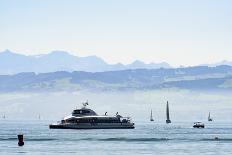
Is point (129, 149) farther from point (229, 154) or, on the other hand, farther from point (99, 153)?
point (229, 154)

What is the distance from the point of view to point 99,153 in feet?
469

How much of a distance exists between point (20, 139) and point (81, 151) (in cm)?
2683

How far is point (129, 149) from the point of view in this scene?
156m

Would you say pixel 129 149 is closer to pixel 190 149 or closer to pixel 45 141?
pixel 190 149

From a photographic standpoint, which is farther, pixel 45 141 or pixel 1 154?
pixel 45 141

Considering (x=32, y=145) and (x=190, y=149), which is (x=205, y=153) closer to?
(x=190, y=149)

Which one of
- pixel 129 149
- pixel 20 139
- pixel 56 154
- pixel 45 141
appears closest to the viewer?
pixel 56 154

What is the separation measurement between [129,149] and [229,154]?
954 inches

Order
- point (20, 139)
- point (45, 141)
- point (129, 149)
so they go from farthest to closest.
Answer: point (45, 141)
point (20, 139)
point (129, 149)

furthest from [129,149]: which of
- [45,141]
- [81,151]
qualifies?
[45,141]

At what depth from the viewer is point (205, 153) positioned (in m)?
144

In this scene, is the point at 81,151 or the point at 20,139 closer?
the point at 81,151

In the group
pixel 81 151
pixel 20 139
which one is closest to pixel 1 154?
pixel 81 151

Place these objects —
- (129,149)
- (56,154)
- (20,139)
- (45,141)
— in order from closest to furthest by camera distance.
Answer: (56,154) → (129,149) → (20,139) → (45,141)
